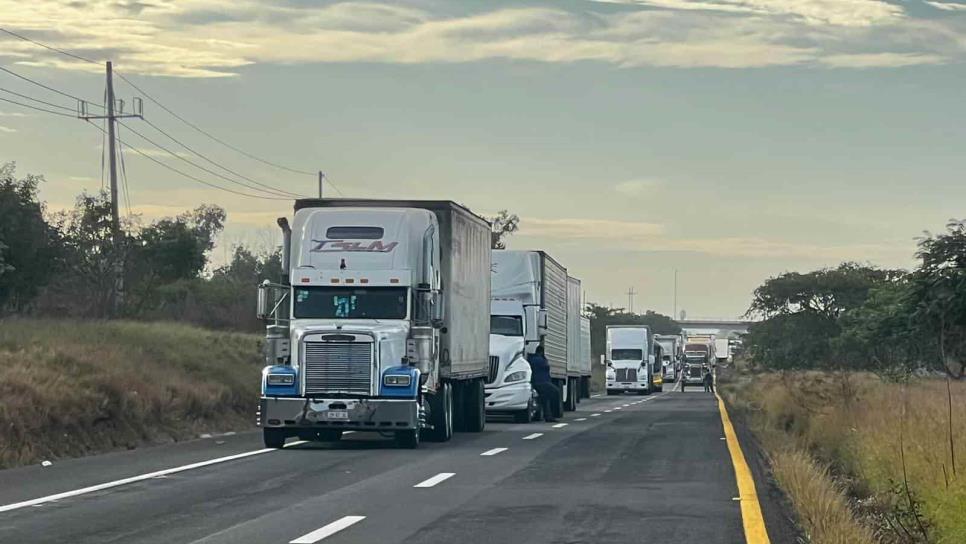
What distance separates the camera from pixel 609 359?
7812cm

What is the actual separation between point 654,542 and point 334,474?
684 centimetres

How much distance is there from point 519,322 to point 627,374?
43.9 m

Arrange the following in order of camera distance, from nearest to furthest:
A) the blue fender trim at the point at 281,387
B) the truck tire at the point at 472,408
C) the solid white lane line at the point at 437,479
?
the solid white lane line at the point at 437,479 → the blue fender trim at the point at 281,387 → the truck tire at the point at 472,408

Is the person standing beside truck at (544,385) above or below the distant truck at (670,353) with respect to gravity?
below

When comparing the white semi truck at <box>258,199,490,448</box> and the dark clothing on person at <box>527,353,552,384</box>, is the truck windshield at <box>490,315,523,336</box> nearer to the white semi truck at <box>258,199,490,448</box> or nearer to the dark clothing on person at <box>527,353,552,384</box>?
the dark clothing on person at <box>527,353,552,384</box>

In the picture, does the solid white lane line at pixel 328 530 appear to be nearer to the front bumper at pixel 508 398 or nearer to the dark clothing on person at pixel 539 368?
Answer: the front bumper at pixel 508 398

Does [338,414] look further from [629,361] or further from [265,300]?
[629,361]

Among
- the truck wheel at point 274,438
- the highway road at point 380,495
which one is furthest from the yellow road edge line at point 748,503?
the truck wheel at point 274,438

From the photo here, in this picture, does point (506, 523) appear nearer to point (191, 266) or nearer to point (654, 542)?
point (654, 542)

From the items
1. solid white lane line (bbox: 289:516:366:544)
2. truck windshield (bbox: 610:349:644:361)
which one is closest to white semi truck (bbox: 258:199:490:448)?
solid white lane line (bbox: 289:516:366:544)

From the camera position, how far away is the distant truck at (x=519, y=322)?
33094 mm

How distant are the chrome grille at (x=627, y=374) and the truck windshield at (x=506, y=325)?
43.8 metres

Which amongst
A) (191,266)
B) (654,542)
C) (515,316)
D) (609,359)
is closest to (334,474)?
(654,542)

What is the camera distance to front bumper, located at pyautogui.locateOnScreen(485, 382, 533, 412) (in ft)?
108
